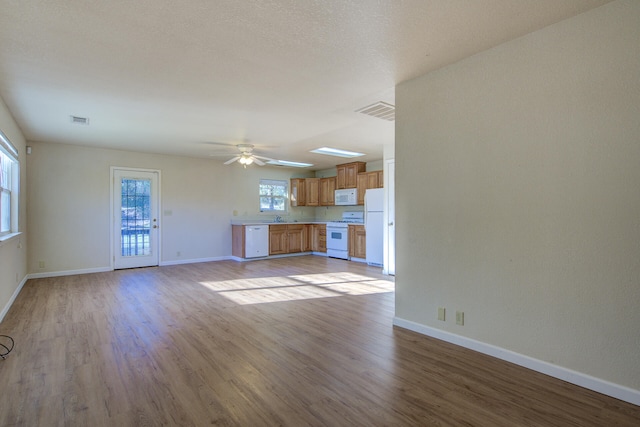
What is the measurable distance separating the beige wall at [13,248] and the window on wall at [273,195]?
4923mm

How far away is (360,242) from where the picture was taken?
7773mm

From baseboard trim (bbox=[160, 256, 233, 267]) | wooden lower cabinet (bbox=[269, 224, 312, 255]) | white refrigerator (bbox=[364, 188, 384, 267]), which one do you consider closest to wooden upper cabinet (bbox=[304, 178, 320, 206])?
wooden lower cabinet (bbox=[269, 224, 312, 255])

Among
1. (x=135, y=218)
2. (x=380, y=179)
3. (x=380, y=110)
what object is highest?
(x=380, y=110)

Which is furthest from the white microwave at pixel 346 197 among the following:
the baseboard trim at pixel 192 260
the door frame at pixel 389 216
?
the baseboard trim at pixel 192 260

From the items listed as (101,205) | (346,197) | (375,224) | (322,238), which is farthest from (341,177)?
(101,205)

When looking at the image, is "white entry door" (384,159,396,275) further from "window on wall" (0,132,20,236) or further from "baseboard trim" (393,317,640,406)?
"window on wall" (0,132,20,236)

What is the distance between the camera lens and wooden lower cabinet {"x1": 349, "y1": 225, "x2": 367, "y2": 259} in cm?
769

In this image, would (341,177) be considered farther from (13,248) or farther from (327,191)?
(13,248)

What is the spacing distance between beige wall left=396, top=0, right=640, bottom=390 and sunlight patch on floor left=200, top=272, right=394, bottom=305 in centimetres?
183

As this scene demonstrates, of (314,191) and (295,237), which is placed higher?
(314,191)

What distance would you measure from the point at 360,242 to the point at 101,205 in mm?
5571

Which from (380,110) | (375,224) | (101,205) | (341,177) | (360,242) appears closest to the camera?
(380,110)

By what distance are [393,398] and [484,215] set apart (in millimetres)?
1608

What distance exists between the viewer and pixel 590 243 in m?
2.16
